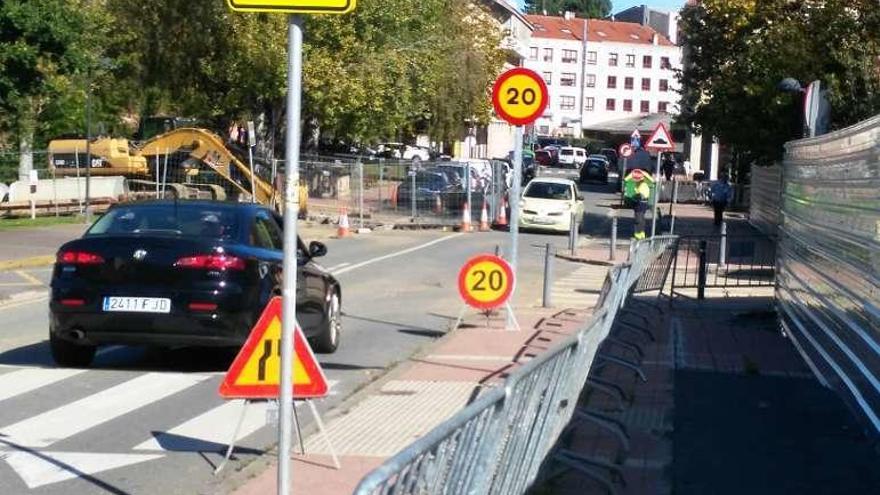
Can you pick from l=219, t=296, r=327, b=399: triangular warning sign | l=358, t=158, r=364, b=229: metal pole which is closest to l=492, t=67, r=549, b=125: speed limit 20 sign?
l=219, t=296, r=327, b=399: triangular warning sign

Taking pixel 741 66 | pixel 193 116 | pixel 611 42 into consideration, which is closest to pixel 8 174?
pixel 193 116

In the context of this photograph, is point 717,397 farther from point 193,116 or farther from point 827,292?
point 193,116

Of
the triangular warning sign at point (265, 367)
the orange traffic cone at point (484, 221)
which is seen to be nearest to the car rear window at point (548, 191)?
the orange traffic cone at point (484, 221)

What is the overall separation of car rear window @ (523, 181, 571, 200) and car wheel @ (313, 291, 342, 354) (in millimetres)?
22805

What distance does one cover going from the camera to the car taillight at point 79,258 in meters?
11.0

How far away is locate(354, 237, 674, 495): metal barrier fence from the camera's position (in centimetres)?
384

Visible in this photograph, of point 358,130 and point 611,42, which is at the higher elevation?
point 611,42

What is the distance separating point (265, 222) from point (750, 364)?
4.84m

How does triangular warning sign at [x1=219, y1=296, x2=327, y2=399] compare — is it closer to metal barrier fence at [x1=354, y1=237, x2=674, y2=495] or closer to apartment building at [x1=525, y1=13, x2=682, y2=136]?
metal barrier fence at [x1=354, y1=237, x2=674, y2=495]

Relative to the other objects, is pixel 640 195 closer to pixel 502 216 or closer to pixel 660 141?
pixel 660 141

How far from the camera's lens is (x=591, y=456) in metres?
8.39

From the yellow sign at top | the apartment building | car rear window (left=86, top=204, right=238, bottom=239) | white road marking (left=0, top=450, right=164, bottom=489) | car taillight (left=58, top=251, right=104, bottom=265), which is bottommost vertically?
white road marking (left=0, top=450, right=164, bottom=489)

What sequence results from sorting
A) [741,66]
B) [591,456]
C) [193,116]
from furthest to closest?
[193,116], [741,66], [591,456]

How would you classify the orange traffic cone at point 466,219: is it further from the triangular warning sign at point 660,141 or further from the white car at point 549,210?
the triangular warning sign at point 660,141
